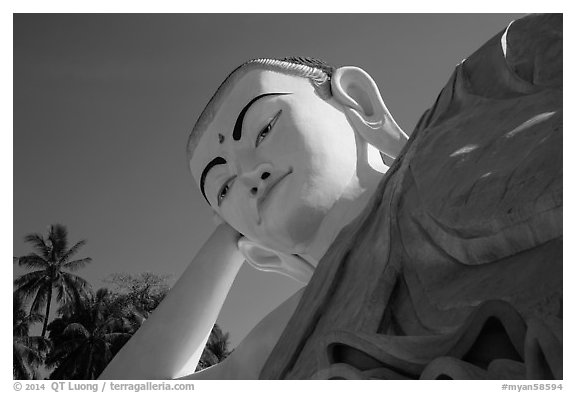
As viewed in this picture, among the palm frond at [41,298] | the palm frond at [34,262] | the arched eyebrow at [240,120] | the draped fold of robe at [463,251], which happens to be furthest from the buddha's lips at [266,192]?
the palm frond at [34,262]

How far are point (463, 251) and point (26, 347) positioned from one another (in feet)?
38.7

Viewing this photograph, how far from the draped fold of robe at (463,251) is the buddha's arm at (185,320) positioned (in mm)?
1143

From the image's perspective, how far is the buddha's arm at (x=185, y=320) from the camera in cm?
494

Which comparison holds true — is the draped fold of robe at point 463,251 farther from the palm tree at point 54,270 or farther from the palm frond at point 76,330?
the palm tree at point 54,270

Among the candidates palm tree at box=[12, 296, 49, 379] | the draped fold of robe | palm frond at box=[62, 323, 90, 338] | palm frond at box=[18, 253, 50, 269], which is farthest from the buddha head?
palm frond at box=[18, 253, 50, 269]

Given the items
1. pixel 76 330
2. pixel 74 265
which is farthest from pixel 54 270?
pixel 76 330

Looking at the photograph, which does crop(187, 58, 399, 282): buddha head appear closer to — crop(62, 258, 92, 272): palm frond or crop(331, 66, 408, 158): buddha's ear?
crop(331, 66, 408, 158): buddha's ear

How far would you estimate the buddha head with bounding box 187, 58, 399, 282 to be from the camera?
4.74 meters

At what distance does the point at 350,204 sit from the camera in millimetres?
4777

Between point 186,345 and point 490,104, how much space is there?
221 centimetres

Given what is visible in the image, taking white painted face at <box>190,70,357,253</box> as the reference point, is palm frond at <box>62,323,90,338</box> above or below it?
above

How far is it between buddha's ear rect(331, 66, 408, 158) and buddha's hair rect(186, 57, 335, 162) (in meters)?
0.08

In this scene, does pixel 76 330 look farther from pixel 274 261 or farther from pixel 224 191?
pixel 224 191

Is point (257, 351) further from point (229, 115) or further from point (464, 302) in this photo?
point (464, 302)
